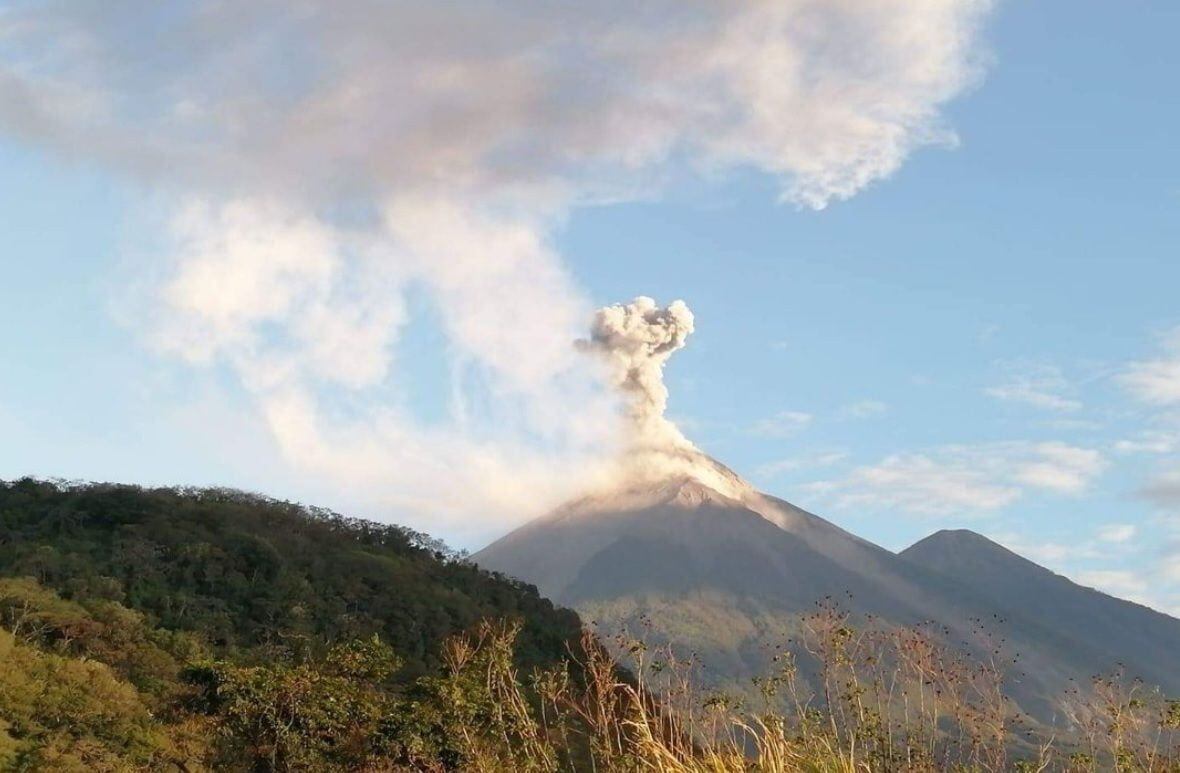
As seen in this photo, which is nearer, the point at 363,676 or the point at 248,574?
the point at 363,676

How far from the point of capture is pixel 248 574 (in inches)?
2111

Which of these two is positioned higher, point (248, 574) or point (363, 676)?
point (248, 574)

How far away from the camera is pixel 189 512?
196 ft

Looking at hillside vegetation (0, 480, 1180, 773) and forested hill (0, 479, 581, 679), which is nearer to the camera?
hillside vegetation (0, 480, 1180, 773)

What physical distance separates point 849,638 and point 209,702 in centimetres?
2544

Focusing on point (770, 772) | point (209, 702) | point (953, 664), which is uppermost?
point (953, 664)

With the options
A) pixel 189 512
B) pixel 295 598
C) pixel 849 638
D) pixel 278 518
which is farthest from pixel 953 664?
pixel 278 518

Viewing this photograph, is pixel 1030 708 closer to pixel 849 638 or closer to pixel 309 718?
pixel 309 718

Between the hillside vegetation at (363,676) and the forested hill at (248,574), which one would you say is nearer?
the hillside vegetation at (363,676)

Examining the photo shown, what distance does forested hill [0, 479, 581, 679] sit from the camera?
1815 inches

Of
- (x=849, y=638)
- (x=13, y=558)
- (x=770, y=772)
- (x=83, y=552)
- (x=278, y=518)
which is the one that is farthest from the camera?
(x=278, y=518)

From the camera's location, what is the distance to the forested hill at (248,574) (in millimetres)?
46094

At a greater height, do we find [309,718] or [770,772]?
[770,772]

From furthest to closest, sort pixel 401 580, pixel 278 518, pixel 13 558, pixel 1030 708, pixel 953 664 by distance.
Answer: pixel 1030 708, pixel 278 518, pixel 401 580, pixel 13 558, pixel 953 664
